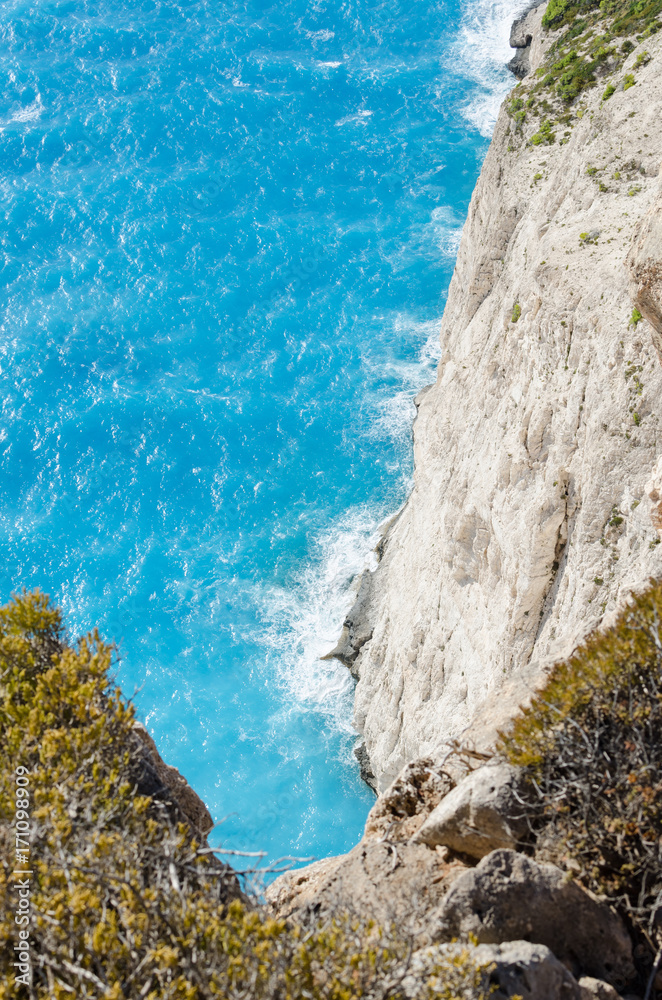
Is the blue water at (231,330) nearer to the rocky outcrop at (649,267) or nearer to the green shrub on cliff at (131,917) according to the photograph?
the green shrub on cliff at (131,917)

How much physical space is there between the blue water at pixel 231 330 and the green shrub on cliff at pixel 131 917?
72.4ft

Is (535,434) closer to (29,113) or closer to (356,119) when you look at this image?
(356,119)

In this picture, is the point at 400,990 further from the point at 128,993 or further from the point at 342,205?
the point at 342,205

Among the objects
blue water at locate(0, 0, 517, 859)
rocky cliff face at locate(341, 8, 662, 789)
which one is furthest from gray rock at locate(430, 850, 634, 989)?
blue water at locate(0, 0, 517, 859)

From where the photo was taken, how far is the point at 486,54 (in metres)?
54.0

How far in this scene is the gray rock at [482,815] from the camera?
10227 millimetres

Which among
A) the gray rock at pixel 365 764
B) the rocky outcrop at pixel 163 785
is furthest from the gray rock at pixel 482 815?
the gray rock at pixel 365 764

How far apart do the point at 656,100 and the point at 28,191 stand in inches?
1612

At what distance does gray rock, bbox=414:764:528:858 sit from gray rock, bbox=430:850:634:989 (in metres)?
1.10

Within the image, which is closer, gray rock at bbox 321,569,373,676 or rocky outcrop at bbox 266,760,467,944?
rocky outcrop at bbox 266,760,467,944

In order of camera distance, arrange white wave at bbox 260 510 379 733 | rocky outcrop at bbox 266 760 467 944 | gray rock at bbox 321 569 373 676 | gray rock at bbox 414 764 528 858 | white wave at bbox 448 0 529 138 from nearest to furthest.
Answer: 1. rocky outcrop at bbox 266 760 467 944
2. gray rock at bbox 414 764 528 858
3. white wave at bbox 260 510 379 733
4. gray rock at bbox 321 569 373 676
5. white wave at bbox 448 0 529 138

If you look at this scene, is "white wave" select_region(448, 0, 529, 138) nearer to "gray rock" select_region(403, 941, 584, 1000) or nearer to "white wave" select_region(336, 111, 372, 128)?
"white wave" select_region(336, 111, 372, 128)

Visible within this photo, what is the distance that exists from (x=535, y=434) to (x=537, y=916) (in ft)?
42.1

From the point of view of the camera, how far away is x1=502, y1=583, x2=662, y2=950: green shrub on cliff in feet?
30.8
